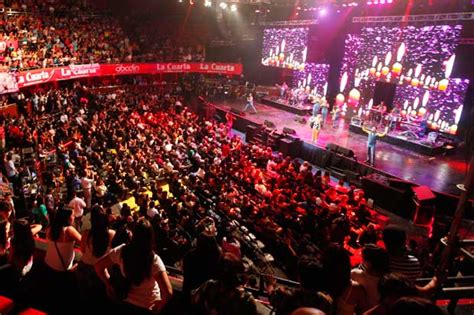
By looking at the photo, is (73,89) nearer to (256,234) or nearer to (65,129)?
(65,129)

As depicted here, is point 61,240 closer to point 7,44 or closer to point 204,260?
point 204,260

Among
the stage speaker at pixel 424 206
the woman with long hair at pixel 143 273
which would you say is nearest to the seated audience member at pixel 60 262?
the woman with long hair at pixel 143 273

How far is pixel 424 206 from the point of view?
10594 mm

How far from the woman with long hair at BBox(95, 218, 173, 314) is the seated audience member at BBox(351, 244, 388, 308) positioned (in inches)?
61.6

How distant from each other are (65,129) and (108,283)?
12.7 meters

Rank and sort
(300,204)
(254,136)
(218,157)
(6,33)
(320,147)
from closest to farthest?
(300,204) < (218,157) < (320,147) < (6,33) < (254,136)

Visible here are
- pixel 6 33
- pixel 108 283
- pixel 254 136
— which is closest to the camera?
pixel 108 283

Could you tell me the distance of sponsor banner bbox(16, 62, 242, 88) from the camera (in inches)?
642

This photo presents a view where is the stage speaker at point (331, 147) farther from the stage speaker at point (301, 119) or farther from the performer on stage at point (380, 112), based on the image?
the stage speaker at point (301, 119)

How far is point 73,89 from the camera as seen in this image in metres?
19.5

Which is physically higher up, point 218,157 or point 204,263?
point 204,263

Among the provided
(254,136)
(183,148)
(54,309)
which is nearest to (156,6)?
(254,136)

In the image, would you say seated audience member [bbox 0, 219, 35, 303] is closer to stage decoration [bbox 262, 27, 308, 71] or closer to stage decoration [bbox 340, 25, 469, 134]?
stage decoration [bbox 340, 25, 469, 134]

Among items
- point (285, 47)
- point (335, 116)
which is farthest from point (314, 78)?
point (335, 116)
